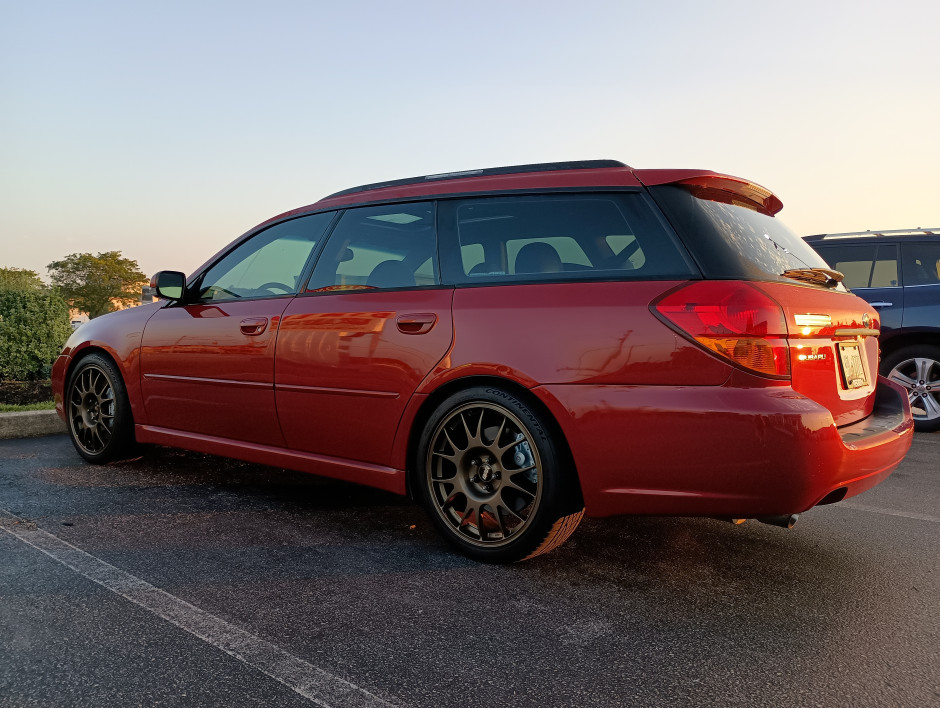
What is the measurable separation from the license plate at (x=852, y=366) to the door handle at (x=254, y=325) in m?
2.77

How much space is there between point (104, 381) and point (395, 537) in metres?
2.65

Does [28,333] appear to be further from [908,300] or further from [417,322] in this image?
[908,300]

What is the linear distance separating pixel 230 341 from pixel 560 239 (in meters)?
2.00

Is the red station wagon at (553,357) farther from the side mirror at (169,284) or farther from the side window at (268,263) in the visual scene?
the side mirror at (169,284)

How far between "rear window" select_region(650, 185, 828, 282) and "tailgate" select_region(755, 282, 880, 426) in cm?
12

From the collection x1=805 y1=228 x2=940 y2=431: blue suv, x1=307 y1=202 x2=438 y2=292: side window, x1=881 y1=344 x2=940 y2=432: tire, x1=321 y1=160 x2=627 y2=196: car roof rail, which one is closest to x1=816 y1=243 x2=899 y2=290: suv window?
x1=805 y1=228 x2=940 y2=431: blue suv

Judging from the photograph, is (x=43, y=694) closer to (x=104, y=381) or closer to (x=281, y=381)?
(x=281, y=381)

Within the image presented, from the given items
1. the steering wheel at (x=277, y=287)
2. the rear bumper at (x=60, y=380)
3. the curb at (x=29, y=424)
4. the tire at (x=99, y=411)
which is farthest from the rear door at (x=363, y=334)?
the curb at (x=29, y=424)

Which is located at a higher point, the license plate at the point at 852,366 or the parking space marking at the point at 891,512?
the license plate at the point at 852,366

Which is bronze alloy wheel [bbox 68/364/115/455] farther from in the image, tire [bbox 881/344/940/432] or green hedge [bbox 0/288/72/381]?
tire [bbox 881/344/940/432]

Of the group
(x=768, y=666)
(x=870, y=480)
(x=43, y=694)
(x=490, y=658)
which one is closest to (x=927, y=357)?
(x=870, y=480)

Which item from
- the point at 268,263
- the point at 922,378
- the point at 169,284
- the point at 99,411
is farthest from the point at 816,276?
the point at 922,378

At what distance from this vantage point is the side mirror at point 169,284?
455cm

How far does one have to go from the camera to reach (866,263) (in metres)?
7.56
